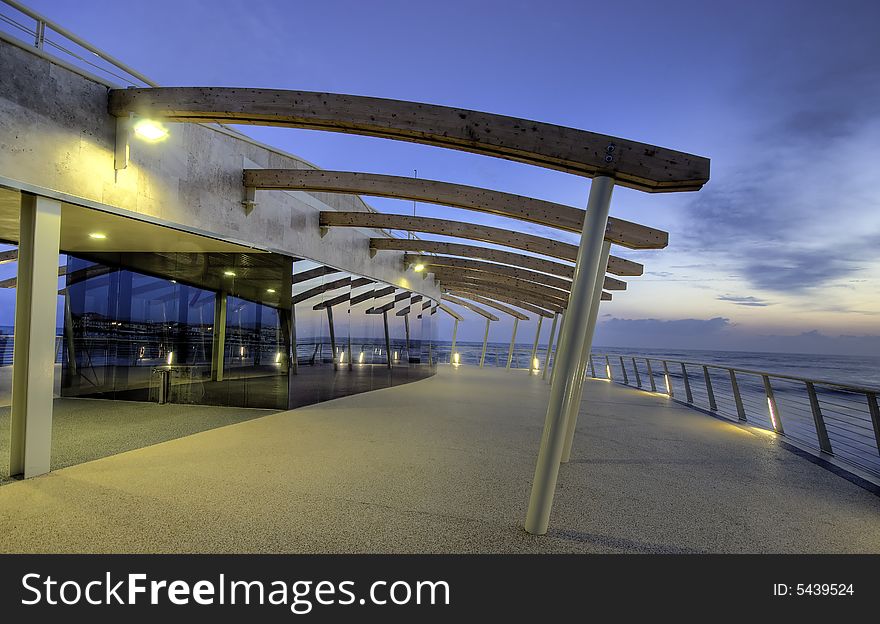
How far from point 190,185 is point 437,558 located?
19.4 ft

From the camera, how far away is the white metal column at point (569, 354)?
11.9 feet

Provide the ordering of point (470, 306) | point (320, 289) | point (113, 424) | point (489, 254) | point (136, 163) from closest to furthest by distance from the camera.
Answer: point (136, 163)
point (113, 424)
point (320, 289)
point (489, 254)
point (470, 306)

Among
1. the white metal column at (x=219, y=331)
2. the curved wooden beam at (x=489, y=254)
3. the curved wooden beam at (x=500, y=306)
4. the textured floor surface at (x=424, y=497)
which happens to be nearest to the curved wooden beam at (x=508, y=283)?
the curved wooden beam at (x=489, y=254)

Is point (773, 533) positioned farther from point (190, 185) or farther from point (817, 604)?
point (190, 185)

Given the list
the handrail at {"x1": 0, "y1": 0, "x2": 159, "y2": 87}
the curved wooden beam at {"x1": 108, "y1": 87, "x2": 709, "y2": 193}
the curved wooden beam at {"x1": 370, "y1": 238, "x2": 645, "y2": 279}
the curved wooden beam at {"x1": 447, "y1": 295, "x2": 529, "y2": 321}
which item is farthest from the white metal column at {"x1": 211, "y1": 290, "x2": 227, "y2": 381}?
the curved wooden beam at {"x1": 447, "y1": 295, "x2": 529, "y2": 321}

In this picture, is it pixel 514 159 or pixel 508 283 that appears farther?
pixel 508 283

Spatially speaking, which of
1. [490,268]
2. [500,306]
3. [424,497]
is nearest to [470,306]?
[500,306]

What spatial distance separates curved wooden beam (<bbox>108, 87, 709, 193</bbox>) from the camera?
12.2 ft

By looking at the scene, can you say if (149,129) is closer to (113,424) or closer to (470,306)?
(113,424)

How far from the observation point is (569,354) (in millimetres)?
3705

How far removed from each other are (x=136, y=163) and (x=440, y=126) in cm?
391

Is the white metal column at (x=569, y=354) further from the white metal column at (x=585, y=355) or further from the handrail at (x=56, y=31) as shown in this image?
the handrail at (x=56, y=31)

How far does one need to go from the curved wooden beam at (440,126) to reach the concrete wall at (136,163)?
50 cm

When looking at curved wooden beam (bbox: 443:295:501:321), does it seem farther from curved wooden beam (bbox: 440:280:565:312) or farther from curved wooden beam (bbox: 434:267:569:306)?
curved wooden beam (bbox: 434:267:569:306)
